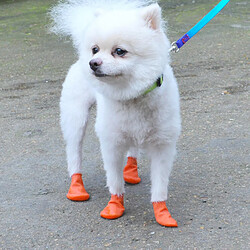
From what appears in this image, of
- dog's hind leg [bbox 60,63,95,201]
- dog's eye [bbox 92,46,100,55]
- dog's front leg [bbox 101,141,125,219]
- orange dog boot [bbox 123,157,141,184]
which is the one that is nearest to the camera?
dog's eye [bbox 92,46,100,55]

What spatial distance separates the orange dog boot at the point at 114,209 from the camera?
3.59 metres

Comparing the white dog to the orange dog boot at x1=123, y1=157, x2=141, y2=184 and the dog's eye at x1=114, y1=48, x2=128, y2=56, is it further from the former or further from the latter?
the orange dog boot at x1=123, y1=157, x2=141, y2=184

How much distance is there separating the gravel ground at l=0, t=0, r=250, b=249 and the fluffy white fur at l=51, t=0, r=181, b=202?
0.33 metres

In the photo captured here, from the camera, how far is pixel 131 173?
4148 mm

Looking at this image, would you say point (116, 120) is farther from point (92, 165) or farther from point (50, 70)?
point (50, 70)

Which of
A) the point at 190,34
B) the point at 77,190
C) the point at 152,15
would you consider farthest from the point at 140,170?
the point at 152,15

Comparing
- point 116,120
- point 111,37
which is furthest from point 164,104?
point 111,37

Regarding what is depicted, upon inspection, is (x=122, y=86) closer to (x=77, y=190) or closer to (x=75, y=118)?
(x=75, y=118)

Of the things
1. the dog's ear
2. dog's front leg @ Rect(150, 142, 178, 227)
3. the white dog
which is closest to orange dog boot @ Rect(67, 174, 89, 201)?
the white dog

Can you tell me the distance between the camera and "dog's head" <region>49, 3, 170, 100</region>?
2932mm

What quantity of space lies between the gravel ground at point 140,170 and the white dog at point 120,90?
0.18m

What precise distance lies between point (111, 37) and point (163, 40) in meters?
0.35

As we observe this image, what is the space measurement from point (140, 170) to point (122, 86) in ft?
4.92

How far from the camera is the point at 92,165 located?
460 cm
